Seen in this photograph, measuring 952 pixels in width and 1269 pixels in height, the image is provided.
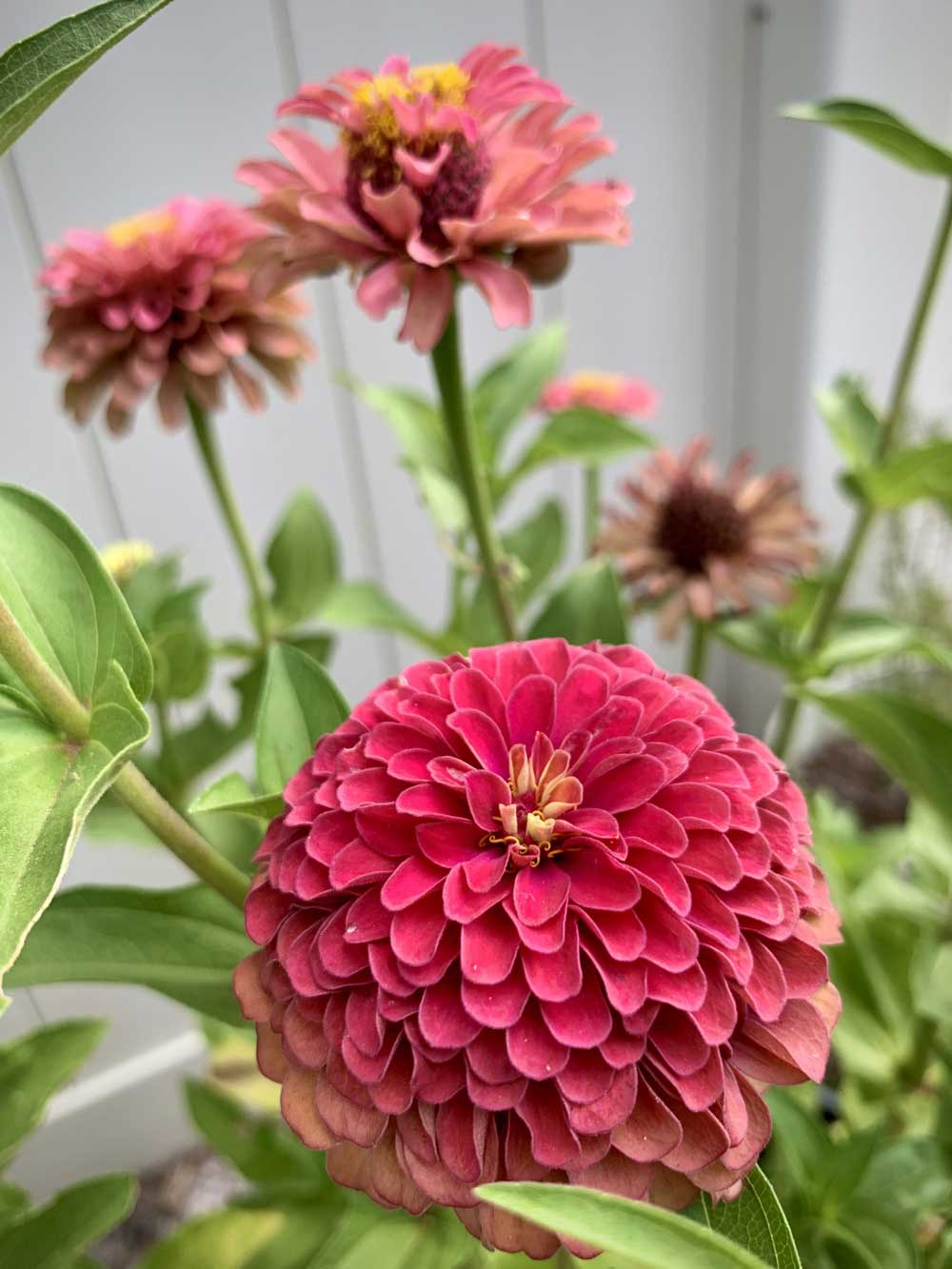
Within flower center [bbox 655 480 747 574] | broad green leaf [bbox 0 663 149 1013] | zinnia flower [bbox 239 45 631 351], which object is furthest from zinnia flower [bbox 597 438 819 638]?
broad green leaf [bbox 0 663 149 1013]

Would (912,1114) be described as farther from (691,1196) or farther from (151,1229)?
(151,1229)

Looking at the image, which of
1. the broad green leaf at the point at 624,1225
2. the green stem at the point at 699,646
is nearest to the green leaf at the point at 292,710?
the broad green leaf at the point at 624,1225

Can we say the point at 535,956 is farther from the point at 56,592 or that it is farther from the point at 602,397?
the point at 602,397

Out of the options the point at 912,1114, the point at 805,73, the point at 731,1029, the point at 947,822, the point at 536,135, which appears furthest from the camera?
the point at 805,73

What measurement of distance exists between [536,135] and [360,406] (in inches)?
14.1

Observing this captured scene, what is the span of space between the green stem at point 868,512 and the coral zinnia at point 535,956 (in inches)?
10.1

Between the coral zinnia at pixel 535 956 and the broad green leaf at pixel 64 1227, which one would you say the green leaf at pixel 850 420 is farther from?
the broad green leaf at pixel 64 1227

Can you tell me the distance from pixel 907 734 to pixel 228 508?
1.09 ft

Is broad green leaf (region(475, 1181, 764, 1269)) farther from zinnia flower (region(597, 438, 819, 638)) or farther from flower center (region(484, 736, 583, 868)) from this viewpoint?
zinnia flower (region(597, 438, 819, 638))

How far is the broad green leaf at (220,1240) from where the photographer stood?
504 mm

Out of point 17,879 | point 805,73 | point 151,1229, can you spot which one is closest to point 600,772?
point 17,879

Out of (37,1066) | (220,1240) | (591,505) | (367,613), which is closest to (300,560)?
(367,613)

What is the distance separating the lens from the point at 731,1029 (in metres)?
0.19

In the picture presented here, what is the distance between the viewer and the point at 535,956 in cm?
19
